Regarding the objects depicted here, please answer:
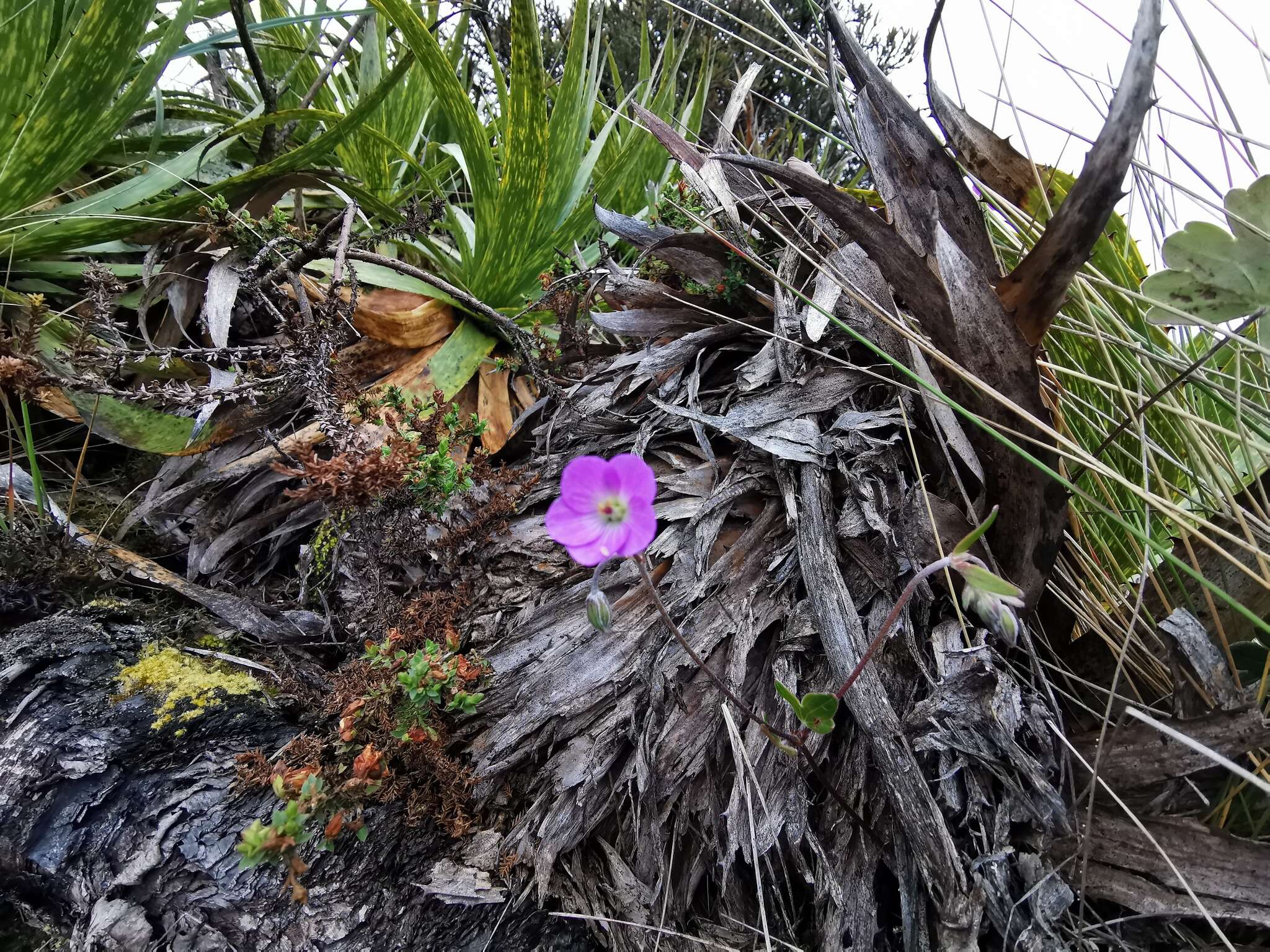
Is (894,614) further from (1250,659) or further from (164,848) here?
(164,848)

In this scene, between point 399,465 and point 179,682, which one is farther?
point 179,682

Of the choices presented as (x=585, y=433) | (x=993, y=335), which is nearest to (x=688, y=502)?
(x=585, y=433)

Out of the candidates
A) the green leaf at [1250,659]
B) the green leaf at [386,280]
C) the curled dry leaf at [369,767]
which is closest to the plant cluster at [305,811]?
the curled dry leaf at [369,767]

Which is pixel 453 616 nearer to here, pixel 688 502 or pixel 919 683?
pixel 688 502

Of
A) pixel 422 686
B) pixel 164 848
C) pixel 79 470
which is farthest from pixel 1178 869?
pixel 79 470

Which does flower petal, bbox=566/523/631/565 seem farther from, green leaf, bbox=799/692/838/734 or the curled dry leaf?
the curled dry leaf

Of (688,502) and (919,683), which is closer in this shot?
(919,683)
